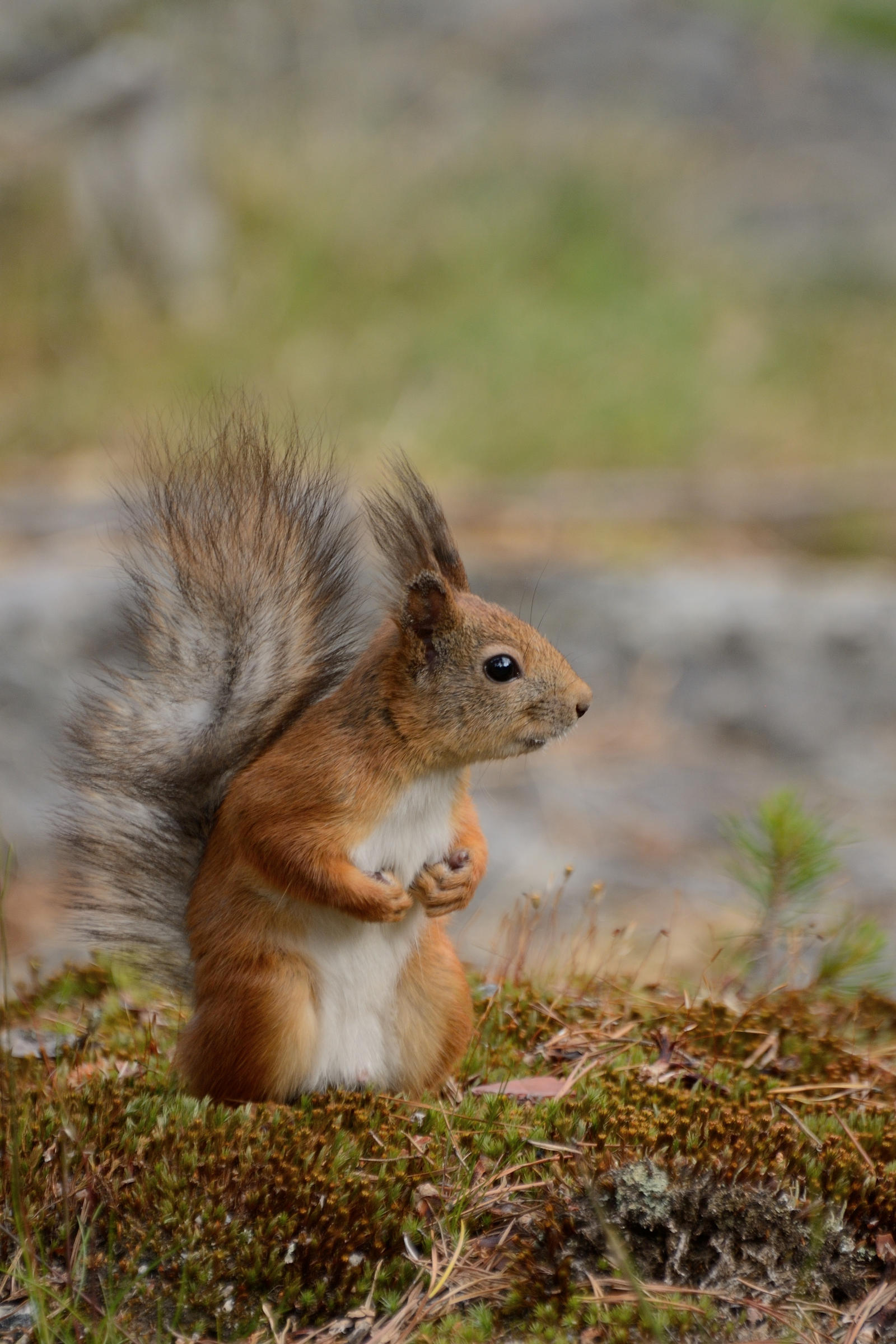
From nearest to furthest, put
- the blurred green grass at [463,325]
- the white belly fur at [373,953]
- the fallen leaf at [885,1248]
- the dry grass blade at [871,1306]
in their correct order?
1. the dry grass blade at [871,1306]
2. the fallen leaf at [885,1248]
3. the white belly fur at [373,953]
4. the blurred green grass at [463,325]

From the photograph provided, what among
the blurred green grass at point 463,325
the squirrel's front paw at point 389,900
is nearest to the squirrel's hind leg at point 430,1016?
the squirrel's front paw at point 389,900

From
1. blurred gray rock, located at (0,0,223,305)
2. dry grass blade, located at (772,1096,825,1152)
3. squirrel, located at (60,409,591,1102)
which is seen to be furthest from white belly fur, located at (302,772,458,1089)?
blurred gray rock, located at (0,0,223,305)

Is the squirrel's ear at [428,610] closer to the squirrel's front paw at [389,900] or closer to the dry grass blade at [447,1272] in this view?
the squirrel's front paw at [389,900]

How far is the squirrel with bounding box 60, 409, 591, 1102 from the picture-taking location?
1612mm

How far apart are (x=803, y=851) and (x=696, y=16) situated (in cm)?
787

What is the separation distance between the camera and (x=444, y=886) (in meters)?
1.65

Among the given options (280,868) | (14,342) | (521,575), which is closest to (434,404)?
(521,575)

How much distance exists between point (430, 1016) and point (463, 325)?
5.13 meters

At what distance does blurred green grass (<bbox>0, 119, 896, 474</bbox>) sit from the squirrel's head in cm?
363

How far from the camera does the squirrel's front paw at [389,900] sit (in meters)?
1.57

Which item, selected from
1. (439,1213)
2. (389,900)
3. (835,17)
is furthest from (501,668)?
(835,17)

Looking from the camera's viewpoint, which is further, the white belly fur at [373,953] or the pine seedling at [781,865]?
the pine seedling at [781,865]

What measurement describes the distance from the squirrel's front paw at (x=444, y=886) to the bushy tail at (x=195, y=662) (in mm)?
290

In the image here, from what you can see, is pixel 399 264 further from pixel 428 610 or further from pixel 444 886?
pixel 444 886
